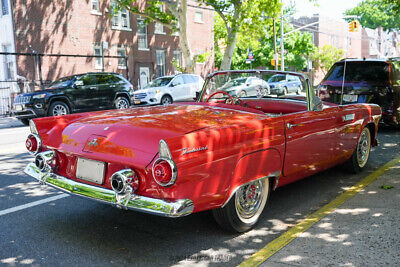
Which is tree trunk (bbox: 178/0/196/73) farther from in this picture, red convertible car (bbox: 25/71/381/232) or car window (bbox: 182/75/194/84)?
red convertible car (bbox: 25/71/381/232)

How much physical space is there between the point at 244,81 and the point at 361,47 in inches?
2853

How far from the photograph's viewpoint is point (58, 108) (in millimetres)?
15211

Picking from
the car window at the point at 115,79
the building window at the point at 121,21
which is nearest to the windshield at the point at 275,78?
the car window at the point at 115,79

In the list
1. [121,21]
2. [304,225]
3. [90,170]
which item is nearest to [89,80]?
[121,21]

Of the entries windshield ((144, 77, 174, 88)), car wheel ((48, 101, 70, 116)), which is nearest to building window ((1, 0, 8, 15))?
windshield ((144, 77, 174, 88))

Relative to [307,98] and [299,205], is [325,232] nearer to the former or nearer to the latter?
[299,205]

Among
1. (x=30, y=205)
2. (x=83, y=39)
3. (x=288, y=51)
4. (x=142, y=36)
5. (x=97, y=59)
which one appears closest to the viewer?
(x=30, y=205)

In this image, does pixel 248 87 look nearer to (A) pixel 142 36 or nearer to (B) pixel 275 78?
(B) pixel 275 78

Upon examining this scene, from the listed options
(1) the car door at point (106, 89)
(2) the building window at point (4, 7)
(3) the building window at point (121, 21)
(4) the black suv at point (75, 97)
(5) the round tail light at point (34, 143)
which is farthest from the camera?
(3) the building window at point (121, 21)

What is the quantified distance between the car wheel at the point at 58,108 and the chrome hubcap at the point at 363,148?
1116 centimetres

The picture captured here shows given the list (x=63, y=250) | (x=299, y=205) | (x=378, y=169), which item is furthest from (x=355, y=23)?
(x=63, y=250)

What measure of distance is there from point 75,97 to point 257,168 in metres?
12.9

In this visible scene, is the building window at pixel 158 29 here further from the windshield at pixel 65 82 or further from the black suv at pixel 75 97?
the windshield at pixel 65 82

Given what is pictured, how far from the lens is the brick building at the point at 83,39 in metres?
23.0
